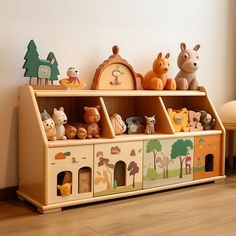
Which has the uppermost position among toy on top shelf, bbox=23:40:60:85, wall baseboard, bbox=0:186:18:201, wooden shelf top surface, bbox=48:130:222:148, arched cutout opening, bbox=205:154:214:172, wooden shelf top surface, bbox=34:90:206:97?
toy on top shelf, bbox=23:40:60:85

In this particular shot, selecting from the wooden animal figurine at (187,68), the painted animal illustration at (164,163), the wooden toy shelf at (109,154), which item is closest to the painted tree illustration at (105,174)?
the wooden toy shelf at (109,154)

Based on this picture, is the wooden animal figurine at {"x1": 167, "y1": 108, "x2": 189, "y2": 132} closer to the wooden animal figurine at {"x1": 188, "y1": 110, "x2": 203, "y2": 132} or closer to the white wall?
the wooden animal figurine at {"x1": 188, "y1": 110, "x2": 203, "y2": 132}

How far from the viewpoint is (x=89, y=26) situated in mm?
2496

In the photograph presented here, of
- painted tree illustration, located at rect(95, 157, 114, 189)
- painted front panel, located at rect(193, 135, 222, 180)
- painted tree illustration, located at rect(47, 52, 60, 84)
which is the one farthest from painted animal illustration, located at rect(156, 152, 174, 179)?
painted tree illustration, located at rect(47, 52, 60, 84)

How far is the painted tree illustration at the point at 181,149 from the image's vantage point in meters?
2.46

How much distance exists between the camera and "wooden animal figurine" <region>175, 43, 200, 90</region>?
2684 millimetres

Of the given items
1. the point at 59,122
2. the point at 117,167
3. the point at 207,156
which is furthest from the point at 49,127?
the point at 207,156

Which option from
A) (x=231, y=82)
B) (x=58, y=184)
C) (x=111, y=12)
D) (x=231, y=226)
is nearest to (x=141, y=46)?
(x=111, y=12)

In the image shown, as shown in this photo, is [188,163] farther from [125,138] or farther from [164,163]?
[125,138]

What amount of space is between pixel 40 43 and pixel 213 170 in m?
1.38

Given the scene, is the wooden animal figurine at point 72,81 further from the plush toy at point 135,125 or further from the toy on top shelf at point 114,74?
the plush toy at point 135,125

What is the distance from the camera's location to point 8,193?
7.50ft

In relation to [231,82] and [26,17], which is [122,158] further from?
[231,82]

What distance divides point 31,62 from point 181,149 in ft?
3.41
